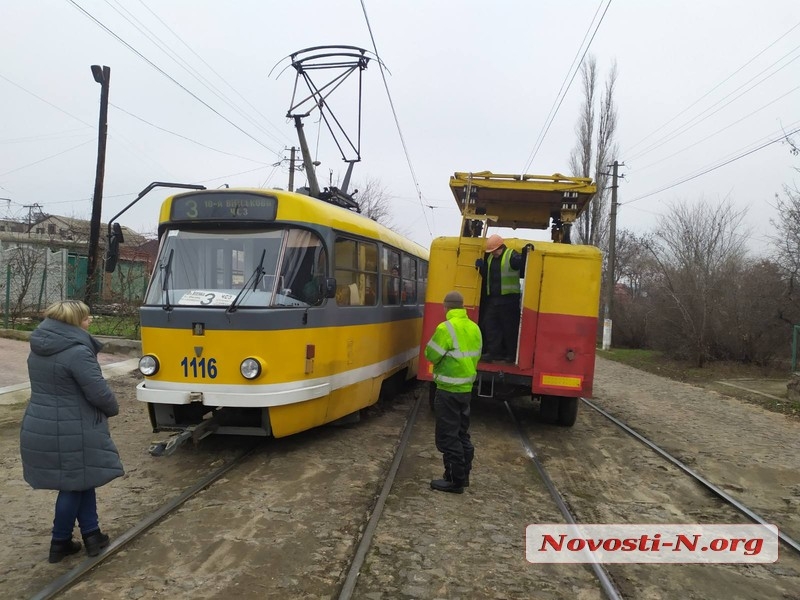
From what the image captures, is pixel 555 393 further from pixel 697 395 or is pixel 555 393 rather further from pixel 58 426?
pixel 697 395

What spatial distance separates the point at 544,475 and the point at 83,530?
165 inches

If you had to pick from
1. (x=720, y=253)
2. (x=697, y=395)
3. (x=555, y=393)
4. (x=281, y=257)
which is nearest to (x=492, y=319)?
(x=555, y=393)

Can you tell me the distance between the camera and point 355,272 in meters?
7.22

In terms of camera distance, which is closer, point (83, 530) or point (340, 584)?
point (340, 584)

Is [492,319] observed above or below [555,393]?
above

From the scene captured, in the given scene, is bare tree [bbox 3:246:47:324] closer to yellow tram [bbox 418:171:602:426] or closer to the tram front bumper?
the tram front bumper

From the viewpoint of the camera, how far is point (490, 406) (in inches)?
384

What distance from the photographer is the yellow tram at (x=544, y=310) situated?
7352 millimetres

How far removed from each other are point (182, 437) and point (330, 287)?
209cm

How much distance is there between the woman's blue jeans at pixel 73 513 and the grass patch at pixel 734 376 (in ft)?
37.7

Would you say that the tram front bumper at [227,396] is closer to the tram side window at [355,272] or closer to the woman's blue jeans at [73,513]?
the tram side window at [355,272]

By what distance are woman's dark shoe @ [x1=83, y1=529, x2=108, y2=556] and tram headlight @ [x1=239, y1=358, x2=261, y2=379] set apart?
1.98m

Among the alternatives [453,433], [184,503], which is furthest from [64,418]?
[453,433]

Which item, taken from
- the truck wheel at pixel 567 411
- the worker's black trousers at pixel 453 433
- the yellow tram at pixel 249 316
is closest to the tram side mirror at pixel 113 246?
the yellow tram at pixel 249 316
